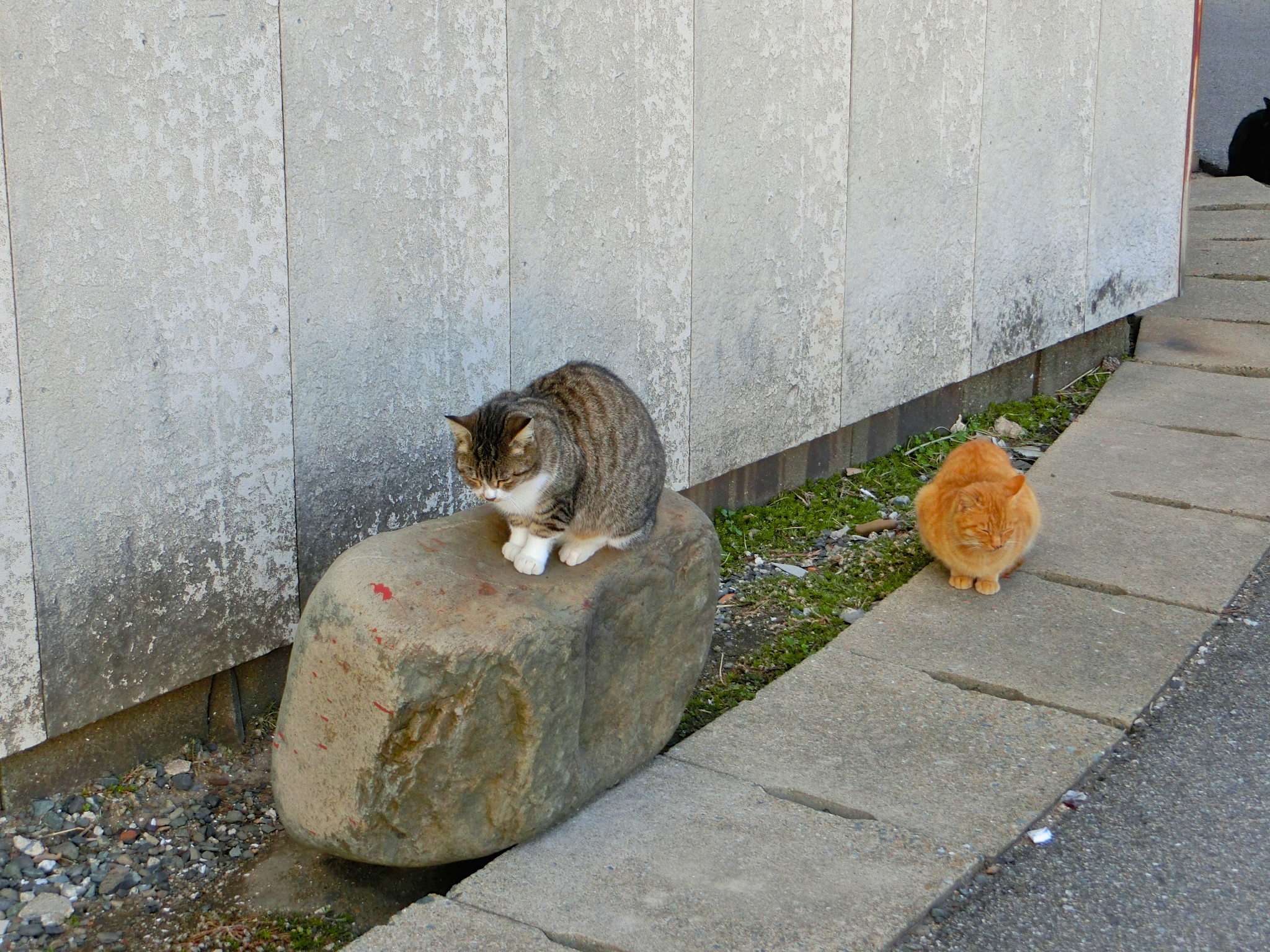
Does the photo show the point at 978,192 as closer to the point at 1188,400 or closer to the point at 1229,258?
the point at 1188,400

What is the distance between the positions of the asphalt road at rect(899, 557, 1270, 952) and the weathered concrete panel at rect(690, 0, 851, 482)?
1941 millimetres

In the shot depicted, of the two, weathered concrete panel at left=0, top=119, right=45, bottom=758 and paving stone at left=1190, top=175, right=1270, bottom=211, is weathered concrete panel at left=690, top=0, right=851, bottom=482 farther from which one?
paving stone at left=1190, top=175, right=1270, bottom=211

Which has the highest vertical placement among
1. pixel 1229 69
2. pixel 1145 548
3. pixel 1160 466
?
pixel 1229 69

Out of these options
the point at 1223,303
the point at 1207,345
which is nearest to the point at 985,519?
the point at 1207,345

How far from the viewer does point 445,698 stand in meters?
2.85

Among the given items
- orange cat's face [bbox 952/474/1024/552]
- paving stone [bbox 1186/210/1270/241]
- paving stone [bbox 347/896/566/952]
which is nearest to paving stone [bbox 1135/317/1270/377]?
paving stone [bbox 1186/210/1270/241]

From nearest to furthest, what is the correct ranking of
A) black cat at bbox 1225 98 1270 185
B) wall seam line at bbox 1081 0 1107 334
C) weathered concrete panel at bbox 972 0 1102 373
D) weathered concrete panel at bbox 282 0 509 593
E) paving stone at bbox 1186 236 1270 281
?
weathered concrete panel at bbox 282 0 509 593 < weathered concrete panel at bbox 972 0 1102 373 < wall seam line at bbox 1081 0 1107 334 < paving stone at bbox 1186 236 1270 281 < black cat at bbox 1225 98 1270 185

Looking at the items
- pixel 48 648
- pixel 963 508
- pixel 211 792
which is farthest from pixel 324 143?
pixel 963 508

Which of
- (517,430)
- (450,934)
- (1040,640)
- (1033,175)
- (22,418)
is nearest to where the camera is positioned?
(450,934)

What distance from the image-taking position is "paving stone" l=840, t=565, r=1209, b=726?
155 inches

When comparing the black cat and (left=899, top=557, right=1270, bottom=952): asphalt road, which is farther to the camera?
the black cat

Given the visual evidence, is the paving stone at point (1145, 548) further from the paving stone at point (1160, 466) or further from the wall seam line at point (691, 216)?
the wall seam line at point (691, 216)

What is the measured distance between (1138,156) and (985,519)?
3.82 meters

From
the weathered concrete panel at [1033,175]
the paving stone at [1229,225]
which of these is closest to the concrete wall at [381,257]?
the weathered concrete panel at [1033,175]
